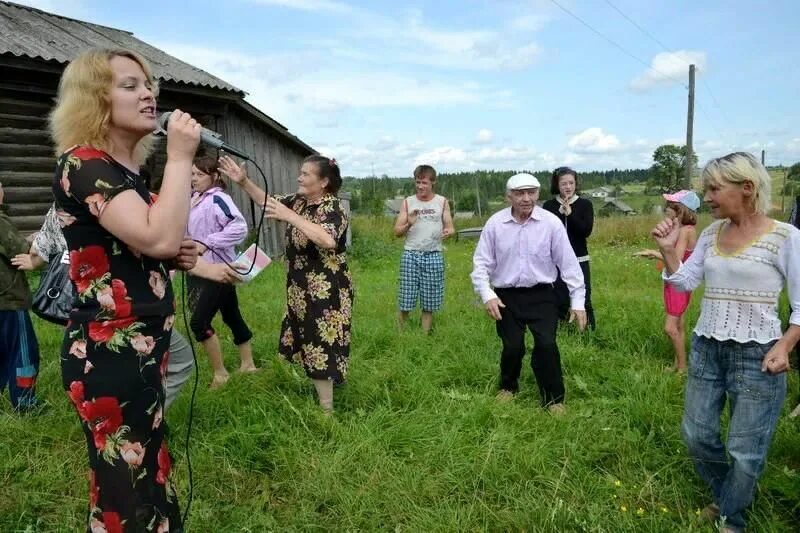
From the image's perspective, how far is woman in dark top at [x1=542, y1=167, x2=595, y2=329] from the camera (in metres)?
5.29

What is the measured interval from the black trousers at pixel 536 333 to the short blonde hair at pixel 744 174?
165cm

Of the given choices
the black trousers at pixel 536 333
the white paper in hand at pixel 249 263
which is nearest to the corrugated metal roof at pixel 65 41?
the white paper in hand at pixel 249 263

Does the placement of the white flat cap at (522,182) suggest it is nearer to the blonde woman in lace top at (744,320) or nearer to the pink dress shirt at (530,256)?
the pink dress shirt at (530,256)

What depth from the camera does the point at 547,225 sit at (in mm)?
3932

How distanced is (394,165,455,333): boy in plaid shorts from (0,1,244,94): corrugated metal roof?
4074mm

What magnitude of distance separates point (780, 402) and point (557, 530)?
1.07m

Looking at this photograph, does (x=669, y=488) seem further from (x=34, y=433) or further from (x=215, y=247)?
(x=34, y=433)

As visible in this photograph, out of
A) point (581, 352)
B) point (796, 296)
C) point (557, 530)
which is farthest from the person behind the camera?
point (581, 352)

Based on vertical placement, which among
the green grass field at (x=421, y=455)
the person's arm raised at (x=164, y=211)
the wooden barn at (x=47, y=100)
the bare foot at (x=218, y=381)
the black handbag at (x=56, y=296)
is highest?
the wooden barn at (x=47, y=100)

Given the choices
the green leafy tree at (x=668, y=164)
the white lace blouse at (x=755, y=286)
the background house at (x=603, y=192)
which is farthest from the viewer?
the background house at (x=603, y=192)

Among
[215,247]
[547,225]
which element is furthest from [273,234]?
[547,225]

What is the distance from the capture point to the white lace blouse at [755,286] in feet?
7.57

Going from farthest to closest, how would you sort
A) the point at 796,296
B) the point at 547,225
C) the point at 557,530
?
1. the point at 547,225
2. the point at 557,530
3. the point at 796,296

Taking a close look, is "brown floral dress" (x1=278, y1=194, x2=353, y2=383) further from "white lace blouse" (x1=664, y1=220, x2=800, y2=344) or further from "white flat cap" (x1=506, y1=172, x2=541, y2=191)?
"white lace blouse" (x1=664, y1=220, x2=800, y2=344)
